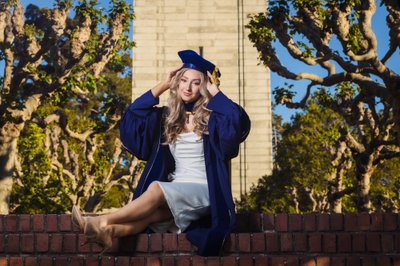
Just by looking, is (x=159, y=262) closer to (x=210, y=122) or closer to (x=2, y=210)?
(x=210, y=122)

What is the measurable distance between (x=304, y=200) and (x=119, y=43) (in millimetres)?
16861

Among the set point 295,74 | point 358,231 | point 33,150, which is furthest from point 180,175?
point 33,150

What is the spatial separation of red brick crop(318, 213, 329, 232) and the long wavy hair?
144 cm

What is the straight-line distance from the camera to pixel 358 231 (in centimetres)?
601

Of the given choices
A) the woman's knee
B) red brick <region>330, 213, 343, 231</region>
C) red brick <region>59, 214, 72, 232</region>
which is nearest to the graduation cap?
the woman's knee

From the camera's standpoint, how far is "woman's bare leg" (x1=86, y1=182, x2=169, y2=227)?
218 inches

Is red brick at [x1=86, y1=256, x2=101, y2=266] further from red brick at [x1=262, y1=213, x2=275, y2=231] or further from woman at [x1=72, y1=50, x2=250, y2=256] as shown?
red brick at [x1=262, y1=213, x2=275, y2=231]

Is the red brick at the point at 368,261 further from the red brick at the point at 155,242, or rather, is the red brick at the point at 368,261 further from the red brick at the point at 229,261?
the red brick at the point at 155,242

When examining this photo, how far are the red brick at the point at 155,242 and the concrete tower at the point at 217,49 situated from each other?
2857 cm

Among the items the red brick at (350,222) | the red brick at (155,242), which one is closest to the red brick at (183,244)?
the red brick at (155,242)

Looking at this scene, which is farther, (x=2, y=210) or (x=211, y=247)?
(x=2, y=210)

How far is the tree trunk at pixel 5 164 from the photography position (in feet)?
58.0

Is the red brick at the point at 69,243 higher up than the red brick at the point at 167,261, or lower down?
higher up

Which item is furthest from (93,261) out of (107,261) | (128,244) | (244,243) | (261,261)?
(261,261)
